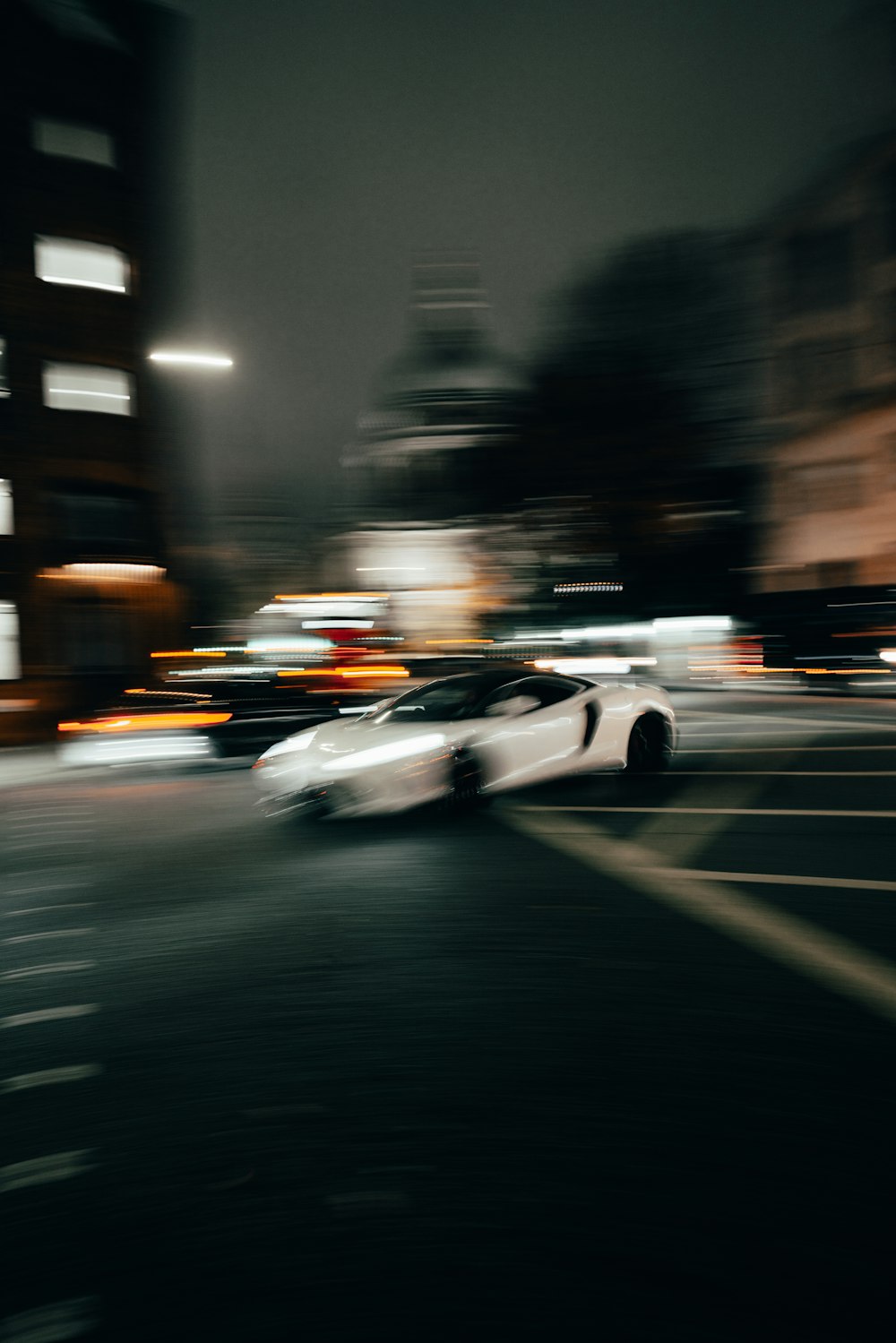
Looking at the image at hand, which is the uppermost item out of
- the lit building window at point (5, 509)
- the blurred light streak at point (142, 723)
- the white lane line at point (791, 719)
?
the lit building window at point (5, 509)

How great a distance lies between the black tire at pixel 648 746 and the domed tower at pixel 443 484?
2348cm

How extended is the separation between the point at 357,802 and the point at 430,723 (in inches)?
36.1

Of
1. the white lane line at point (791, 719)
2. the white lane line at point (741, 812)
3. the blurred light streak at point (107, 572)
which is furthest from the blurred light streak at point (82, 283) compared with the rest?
the white lane line at point (741, 812)

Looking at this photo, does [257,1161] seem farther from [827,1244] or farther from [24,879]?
[24,879]

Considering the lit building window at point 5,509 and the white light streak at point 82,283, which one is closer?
the lit building window at point 5,509

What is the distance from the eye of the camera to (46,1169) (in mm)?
3010

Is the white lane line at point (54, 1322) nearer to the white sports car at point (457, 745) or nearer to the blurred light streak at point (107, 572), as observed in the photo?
the white sports car at point (457, 745)

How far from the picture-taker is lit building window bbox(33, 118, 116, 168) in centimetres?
2556

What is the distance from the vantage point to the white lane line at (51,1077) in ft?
11.8

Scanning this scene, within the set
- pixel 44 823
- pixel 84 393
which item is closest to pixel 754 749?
pixel 44 823

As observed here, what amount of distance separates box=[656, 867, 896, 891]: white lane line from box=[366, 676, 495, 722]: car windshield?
269 centimetres

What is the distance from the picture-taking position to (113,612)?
1012 inches

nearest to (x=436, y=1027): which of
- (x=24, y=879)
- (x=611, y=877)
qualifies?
(x=611, y=877)

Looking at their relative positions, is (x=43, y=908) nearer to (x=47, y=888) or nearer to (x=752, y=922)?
(x=47, y=888)
